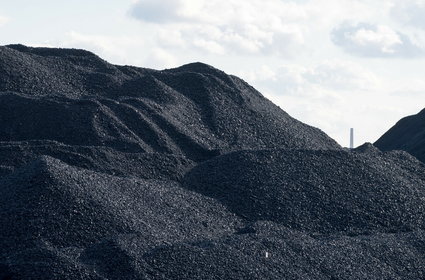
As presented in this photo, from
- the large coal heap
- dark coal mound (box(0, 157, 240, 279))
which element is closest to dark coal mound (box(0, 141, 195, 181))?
the large coal heap

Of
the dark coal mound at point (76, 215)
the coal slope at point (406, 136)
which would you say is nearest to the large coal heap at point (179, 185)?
the dark coal mound at point (76, 215)

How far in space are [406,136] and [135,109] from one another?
12281mm

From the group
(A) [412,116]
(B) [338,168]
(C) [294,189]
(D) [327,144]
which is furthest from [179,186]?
(A) [412,116]

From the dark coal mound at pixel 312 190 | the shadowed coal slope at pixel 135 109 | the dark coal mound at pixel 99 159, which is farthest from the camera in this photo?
the shadowed coal slope at pixel 135 109

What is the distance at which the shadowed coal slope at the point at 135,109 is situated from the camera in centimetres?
1455

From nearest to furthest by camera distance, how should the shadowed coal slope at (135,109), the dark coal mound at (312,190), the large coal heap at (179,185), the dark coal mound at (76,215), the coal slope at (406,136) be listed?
the dark coal mound at (76,215)
the large coal heap at (179,185)
the dark coal mound at (312,190)
the shadowed coal slope at (135,109)
the coal slope at (406,136)

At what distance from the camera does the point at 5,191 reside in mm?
10172

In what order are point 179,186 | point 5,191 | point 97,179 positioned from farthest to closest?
point 179,186, point 97,179, point 5,191

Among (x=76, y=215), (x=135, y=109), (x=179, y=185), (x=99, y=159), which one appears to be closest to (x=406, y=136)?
(x=135, y=109)

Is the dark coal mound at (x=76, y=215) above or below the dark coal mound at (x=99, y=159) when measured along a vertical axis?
below

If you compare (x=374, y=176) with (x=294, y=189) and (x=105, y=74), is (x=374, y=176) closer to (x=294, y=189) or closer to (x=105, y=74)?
(x=294, y=189)

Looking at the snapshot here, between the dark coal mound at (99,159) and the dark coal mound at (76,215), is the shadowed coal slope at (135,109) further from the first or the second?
the dark coal mound at (76,215)

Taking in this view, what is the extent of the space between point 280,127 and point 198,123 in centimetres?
164

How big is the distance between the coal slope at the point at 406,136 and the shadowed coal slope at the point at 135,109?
6.25 meters
